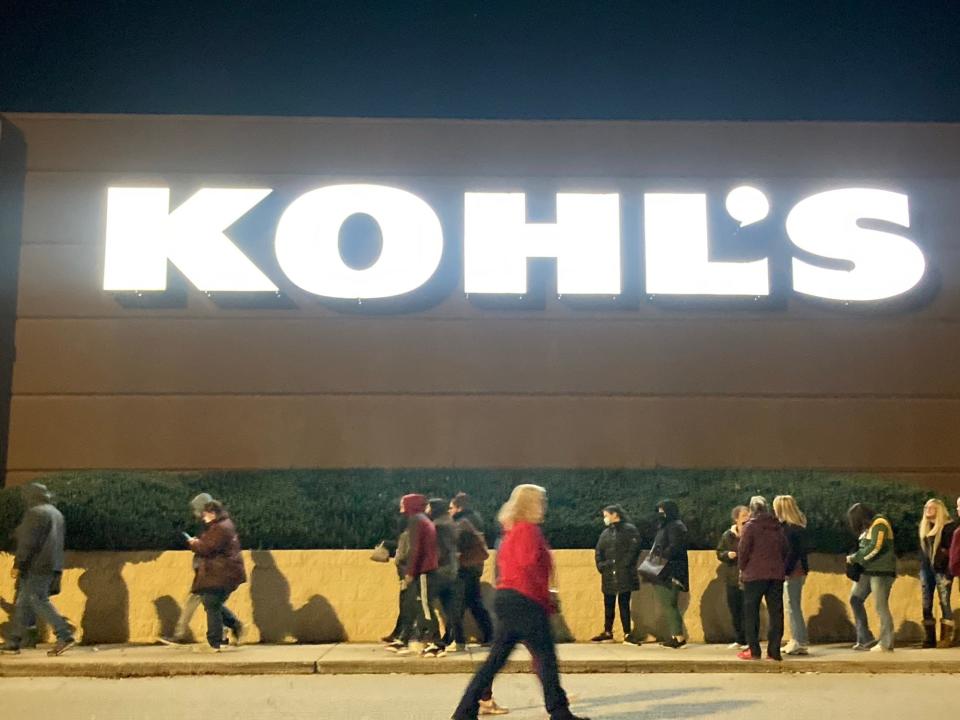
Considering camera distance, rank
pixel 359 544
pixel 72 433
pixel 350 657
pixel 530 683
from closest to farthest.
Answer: pixel 530 683 → pixel 350 657 → pixel 359 544 → pixel 72 433

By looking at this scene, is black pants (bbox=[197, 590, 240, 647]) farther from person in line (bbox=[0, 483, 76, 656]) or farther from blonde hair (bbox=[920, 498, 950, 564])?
blonde hair (bbox=[920, 498, 950, 564])

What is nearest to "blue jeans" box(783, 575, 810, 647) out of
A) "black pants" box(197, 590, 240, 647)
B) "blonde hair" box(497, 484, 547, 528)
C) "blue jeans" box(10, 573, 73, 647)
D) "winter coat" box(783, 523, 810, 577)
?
"winter coat" box(783, 523, 810, 577)

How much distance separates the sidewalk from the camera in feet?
35.2

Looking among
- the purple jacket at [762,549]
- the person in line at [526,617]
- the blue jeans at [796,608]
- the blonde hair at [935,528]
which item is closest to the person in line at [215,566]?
the person in line at [526,617]

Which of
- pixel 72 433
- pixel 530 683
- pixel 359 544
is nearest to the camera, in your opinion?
pixel 530 683

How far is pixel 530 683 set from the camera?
10.1 m

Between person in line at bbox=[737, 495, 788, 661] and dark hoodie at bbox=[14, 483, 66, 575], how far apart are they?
7183mm

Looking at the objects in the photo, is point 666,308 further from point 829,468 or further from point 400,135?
point 400,135

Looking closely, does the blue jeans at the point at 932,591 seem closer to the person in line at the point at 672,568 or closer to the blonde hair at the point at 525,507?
the person in line at the point at 672,568

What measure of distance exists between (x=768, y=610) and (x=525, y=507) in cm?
432

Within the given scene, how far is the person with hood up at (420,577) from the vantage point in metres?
11.2

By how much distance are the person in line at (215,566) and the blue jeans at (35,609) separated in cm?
144

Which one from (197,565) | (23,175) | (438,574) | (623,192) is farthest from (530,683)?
(23,175)

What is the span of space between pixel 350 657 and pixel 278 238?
7.22 metres
